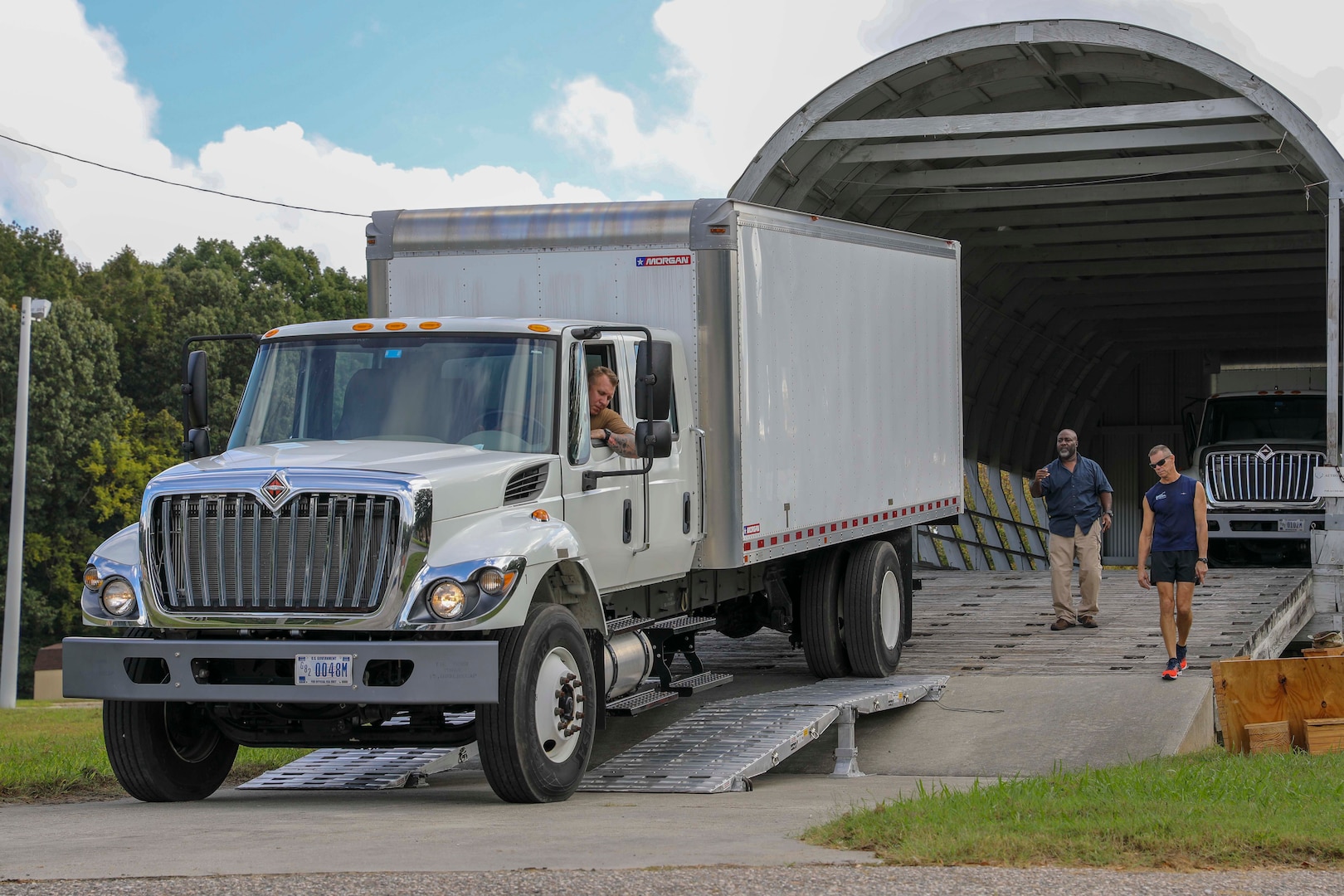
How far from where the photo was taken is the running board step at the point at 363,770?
10.0 m

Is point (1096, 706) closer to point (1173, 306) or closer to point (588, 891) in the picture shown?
point (588, 891)

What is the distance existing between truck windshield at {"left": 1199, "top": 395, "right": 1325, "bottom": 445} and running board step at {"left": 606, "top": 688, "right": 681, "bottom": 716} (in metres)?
16.0

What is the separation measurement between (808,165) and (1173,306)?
1633cm

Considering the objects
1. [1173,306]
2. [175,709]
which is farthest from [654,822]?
[1173,306]

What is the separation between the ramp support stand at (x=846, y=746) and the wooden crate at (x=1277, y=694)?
95.0 inches

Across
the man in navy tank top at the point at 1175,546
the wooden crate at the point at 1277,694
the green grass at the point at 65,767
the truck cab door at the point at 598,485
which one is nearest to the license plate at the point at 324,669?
the truck cab door at the point at 598,485

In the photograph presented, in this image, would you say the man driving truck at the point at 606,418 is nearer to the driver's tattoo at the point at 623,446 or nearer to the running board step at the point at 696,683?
the driver's tattoo at the point at 623,446

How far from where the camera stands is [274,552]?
8055mm

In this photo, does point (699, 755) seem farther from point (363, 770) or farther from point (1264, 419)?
point (1264, 419)

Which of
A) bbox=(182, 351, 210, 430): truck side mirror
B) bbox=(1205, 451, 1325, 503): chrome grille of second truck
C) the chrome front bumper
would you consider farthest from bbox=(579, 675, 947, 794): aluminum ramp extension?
bbox=(1205, 451, 1325, 503): chrome grille of second truck

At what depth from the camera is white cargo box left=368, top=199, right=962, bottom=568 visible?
1048 centimetres

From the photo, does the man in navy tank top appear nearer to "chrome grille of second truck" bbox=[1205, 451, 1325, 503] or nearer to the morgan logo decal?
the morgan logo decal

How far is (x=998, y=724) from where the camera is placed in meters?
11.4

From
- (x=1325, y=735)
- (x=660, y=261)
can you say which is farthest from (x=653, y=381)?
(x=1325, y=735)
